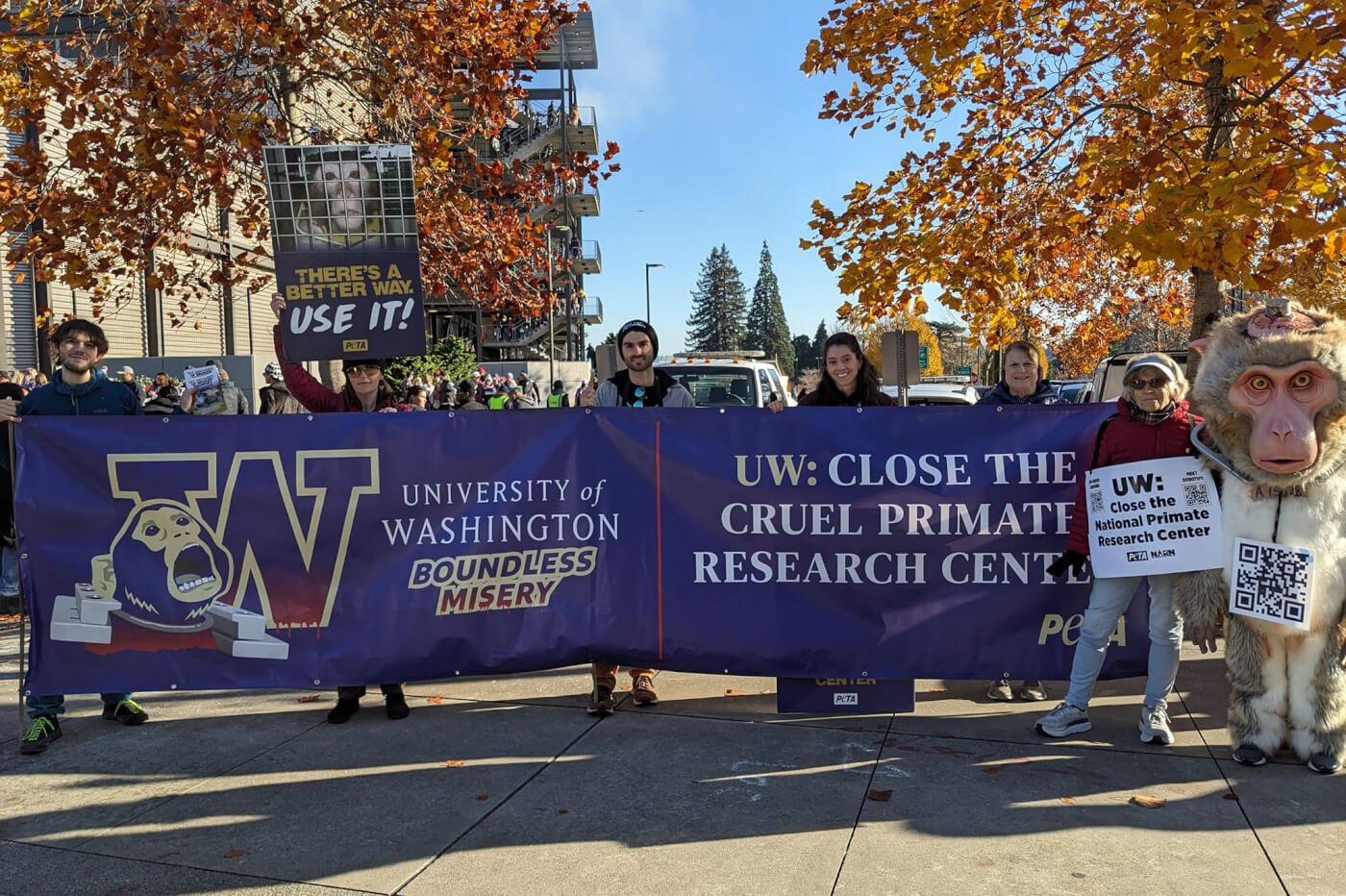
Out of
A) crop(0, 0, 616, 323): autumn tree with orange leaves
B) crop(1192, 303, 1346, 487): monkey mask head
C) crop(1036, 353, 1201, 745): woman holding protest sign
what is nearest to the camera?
crop(1192, 303, 1346, 487): monkey mask head

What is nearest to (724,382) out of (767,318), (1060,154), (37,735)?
(1060,154)

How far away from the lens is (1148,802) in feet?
12.8

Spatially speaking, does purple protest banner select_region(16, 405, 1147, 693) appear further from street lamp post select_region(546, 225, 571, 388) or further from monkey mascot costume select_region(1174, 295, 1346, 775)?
street lamp post select_region(546, 225, 571, 388)

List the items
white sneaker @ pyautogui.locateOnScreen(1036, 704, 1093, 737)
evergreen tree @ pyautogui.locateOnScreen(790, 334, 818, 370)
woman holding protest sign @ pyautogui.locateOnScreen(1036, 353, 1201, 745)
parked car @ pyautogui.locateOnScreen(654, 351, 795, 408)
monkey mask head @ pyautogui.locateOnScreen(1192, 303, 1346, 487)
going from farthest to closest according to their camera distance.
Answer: evergreen tree @ pyautogui.locateOnScreen(790, 334, 818, 370) → parked car @ pyautogui.locateOnScreen(654, 351, 795, 408) → white sneaker @ pyautogui.locateOnScreen(1036, 704, 1093, 737) → woman holding protest sign @ pyautogui.locateOnScreen(1036, 353, 1201, 745) → monkey mask head @ pyautogui.locateOnScreen(1192, 303, 1346, 487)

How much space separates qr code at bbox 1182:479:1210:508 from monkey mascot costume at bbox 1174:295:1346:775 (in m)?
0.07

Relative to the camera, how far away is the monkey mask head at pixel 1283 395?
4039 millimetres

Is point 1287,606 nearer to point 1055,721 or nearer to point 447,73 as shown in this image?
point 1055,721

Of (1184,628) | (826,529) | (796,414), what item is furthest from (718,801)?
(1184,628)

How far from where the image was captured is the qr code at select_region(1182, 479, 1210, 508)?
4.39 m

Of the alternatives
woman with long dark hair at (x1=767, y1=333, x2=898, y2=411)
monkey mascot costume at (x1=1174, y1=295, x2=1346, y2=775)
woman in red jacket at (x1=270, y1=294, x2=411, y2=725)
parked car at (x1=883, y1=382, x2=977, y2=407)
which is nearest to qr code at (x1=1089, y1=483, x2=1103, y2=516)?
monkey mascot costume at (x1=1174, y1=295, x2=1346, y2=775)

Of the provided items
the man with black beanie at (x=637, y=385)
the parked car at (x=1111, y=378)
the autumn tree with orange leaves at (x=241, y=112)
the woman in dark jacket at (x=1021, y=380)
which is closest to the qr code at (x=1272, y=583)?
the woman in dark jacket at (x=1021, y=380)

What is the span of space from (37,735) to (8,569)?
2216 millimetres

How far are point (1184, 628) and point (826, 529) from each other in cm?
166

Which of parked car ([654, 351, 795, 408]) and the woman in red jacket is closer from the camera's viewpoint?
the woman in red jacket
